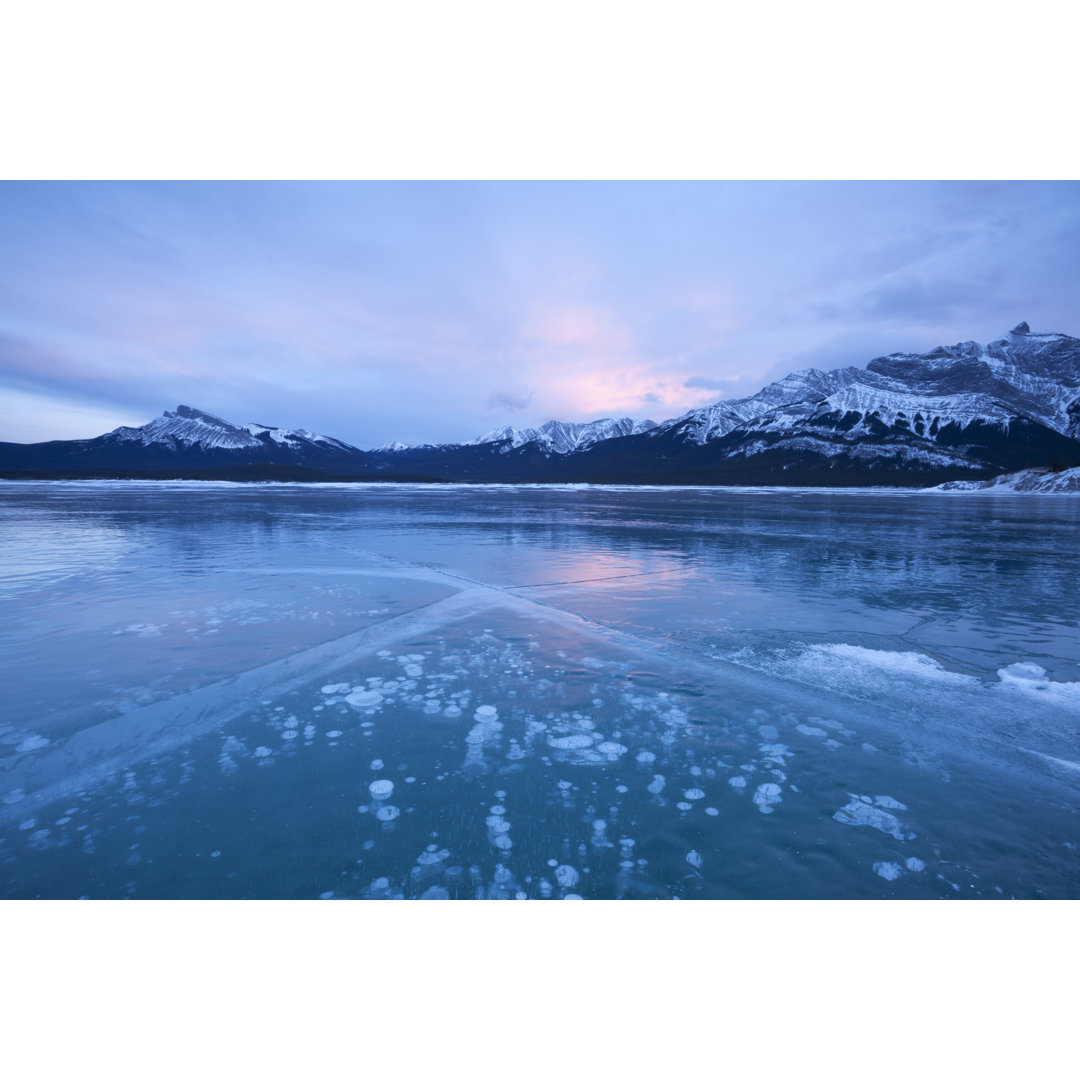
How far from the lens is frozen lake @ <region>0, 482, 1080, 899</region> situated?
10.6 feet

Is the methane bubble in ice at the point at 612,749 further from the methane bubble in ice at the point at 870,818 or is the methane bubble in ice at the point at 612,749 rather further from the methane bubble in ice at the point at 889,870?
the methane bubble in ice at the point at 889,870

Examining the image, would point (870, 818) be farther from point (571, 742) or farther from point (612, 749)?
point (571, 742)

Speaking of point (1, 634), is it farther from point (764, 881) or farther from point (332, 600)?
point (764, 881)

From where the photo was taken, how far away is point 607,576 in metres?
12.0

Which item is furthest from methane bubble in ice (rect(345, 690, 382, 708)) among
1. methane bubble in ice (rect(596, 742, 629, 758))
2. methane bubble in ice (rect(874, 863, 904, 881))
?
methane bubble in ice (rect(874, 863, 904, 881))

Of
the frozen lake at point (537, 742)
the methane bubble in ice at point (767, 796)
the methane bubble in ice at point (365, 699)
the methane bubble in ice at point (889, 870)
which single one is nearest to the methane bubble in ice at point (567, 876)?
the frozen lake at point (537, 742)

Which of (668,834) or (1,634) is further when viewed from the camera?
(1,634)

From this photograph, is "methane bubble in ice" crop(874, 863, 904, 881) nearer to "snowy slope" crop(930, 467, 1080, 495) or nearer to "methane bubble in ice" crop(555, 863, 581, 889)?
"methane bubble in ice" crop(555, 863, 581, 889)

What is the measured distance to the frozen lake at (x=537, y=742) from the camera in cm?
324

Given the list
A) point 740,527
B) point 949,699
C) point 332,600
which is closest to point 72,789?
point 332,600

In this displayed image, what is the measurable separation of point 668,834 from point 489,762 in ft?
5.00

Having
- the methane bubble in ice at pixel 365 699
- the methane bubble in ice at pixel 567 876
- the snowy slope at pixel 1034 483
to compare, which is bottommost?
the methane bubble in ice at pixel 567 876

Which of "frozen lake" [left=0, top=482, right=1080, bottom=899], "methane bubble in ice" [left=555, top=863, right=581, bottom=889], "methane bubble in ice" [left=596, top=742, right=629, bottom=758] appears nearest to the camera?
"methane bubble in ice" [left=555, top=863, right=581, bottom=889]

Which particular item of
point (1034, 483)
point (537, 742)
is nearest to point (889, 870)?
point (537, 742)
